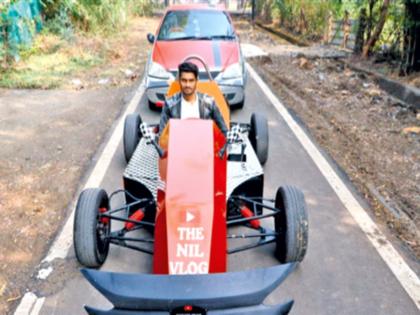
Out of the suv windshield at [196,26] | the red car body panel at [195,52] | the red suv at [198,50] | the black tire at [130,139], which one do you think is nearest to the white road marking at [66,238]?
the black tire at [130,139]

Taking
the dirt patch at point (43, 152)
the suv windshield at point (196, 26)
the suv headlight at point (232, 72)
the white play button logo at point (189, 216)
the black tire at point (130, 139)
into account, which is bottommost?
the dirt patch at point (43, 152)

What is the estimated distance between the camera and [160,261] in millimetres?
3207

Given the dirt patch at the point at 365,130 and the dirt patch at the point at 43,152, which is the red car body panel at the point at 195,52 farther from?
the dirt patch at the point at 365,130

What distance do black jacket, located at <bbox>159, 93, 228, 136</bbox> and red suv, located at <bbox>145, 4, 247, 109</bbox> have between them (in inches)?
135

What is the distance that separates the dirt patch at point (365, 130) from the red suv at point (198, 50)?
151 centimetres

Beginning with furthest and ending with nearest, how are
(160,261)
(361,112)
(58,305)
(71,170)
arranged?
1. (361,112)
2. (71,170)
3. (58,305)
4. (160,261)

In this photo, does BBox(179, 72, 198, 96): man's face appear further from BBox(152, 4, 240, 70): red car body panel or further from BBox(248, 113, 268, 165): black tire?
BBox(152, 4, 240, 70): red car body panel

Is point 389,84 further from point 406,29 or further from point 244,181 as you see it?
point 244,181

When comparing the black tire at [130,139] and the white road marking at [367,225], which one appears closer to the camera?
the white road marking at [367,225]

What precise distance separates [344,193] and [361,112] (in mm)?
3735

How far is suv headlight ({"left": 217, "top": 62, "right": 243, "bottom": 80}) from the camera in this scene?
318 inches

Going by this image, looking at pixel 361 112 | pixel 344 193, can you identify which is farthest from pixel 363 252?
pixel 361 112

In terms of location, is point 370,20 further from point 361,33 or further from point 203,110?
point 203,110

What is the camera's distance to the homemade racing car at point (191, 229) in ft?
8.57
